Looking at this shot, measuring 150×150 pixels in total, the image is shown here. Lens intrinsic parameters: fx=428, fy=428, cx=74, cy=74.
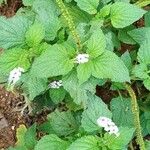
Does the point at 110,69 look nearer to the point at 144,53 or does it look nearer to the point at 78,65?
the point at 78,65

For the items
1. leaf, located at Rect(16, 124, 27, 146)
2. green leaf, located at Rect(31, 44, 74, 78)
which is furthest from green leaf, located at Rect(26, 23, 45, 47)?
leaf, located at Rect(16, 124, 27, 146)

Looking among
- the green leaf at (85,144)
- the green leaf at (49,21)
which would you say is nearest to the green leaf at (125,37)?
the green leaf at (49,21)

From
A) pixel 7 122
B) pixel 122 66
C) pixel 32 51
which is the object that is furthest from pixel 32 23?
pixel 7 122

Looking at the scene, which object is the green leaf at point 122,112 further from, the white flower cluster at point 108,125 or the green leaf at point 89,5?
the green leaf at point 89,5

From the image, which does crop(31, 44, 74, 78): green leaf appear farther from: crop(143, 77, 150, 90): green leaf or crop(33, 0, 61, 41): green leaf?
crop(143, 77, 150, 90): green leaf

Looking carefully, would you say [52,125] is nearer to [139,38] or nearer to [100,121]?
[100,121]

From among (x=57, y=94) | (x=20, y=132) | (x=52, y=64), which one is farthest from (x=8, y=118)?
(x=52, y=64)
